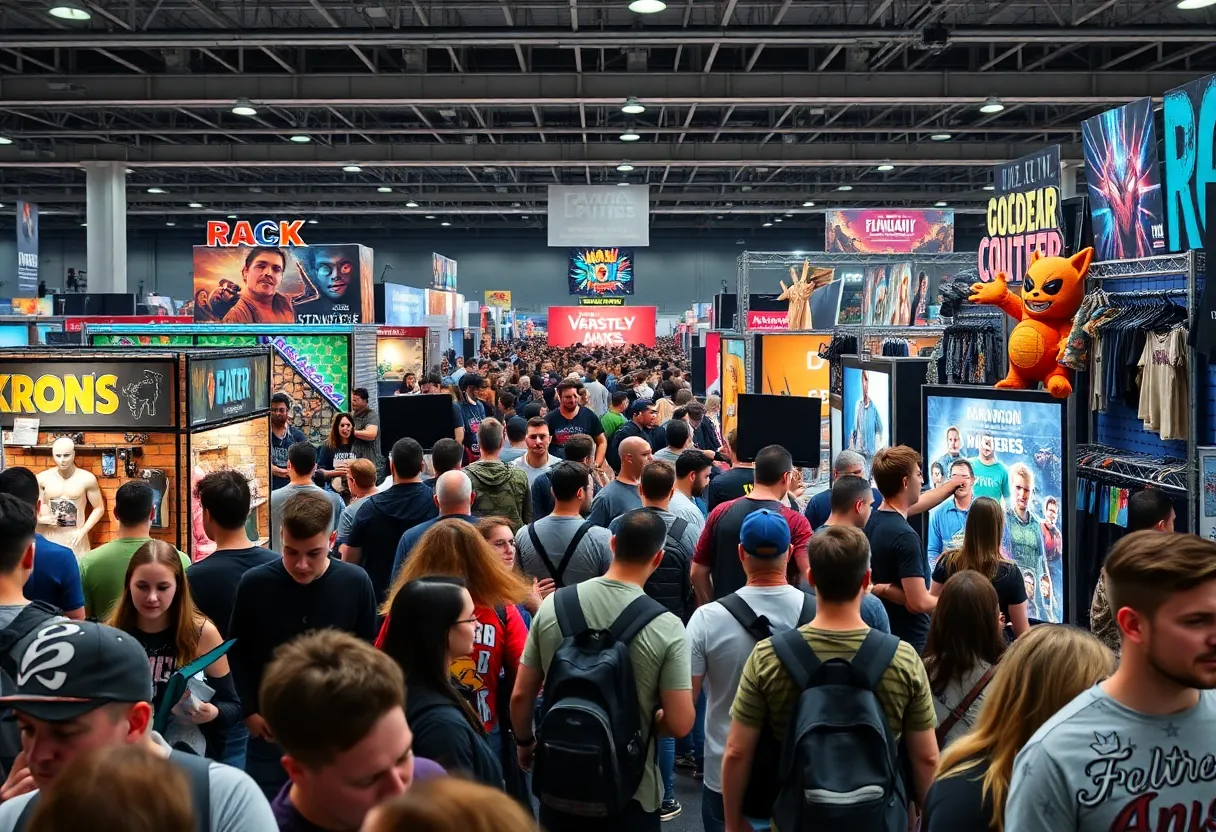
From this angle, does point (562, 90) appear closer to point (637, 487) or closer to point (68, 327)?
point (68, 327)

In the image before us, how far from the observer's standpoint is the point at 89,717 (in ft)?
6.57

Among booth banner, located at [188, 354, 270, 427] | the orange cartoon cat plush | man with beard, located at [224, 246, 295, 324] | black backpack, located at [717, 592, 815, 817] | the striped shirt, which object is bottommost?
black backpack, located at [717, 592, 815, 817]

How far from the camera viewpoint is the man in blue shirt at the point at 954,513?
681 cm

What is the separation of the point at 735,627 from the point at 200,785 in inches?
76.4

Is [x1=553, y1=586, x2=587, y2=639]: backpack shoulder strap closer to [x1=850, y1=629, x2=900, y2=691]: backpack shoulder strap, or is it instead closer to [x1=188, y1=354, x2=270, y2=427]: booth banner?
[x1=850, y1=629, x2=900, y2=691]: backpack shoulder strap

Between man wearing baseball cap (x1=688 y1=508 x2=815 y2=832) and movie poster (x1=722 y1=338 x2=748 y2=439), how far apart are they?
35.2 feet

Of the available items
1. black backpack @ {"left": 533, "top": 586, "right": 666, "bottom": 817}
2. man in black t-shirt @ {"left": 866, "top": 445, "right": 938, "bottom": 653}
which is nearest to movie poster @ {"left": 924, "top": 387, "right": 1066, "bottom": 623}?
man in black t-shirt @ {"left": 866, "top": 445, "right": 938, "bottom": 653}

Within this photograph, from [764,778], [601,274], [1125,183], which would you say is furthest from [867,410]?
[601,274]

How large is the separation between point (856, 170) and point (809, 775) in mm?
27635

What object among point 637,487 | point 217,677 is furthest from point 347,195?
point 217,677

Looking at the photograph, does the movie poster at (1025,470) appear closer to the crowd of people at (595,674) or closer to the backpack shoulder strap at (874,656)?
the crowd of people at (595,674)

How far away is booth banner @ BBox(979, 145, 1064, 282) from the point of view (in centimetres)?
707

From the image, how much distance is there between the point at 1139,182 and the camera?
663 centimetres

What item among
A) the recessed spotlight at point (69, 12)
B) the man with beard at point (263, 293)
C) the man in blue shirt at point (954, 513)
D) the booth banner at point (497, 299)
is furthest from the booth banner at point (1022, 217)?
the booth banner at point (497, 299)
